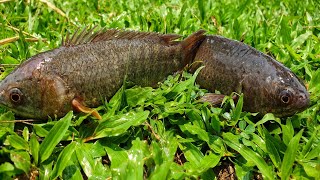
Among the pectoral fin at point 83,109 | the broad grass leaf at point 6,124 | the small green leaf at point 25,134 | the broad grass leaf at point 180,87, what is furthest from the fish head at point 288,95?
the broad grass leaf at point 6,124

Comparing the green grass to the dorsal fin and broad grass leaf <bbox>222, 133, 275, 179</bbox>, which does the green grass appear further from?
the dorsal fin

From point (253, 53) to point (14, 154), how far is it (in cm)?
234

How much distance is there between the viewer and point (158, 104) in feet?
12.3

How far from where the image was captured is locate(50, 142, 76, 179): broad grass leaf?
117 inches

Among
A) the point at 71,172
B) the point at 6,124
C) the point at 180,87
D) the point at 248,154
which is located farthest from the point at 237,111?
the point at 6,124

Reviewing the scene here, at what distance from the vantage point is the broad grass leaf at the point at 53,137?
3.09 metres

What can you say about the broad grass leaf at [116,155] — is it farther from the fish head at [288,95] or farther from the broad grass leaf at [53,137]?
the fish head at [288,95]

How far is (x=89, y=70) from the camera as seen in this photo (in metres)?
3.69

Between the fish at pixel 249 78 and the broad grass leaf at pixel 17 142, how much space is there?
157 centimetres

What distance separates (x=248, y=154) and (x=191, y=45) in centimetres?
139

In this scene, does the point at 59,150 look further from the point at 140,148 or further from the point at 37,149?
the point at 140,148

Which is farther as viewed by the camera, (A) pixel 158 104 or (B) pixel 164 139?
(A) pixel 158 104

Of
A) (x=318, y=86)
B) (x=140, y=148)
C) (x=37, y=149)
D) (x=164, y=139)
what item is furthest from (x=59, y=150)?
(x=318, y=86)

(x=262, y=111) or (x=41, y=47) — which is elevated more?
(x=41, y=47)
